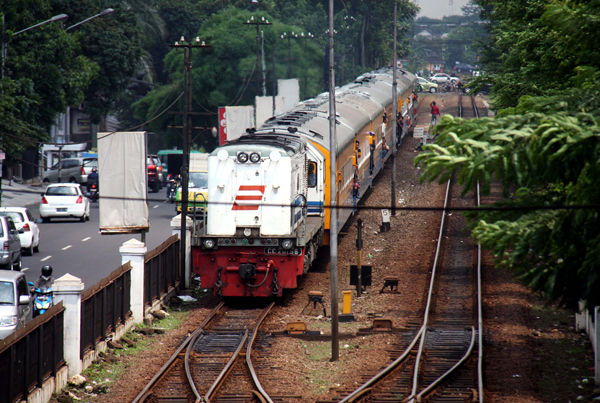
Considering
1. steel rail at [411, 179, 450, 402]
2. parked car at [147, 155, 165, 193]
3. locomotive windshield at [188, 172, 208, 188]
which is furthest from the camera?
parked car at [147, 155, 165, 193]

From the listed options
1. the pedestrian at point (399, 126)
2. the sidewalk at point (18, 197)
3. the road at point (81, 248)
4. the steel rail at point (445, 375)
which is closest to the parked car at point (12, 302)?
the road at point (81, 248)

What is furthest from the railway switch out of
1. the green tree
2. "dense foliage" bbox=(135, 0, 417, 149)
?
"dense foliage" bbox=(135, 0, 417, 149)

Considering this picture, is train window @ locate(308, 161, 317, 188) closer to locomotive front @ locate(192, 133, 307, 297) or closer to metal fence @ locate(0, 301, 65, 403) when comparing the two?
locomotive front @ locate(192, 133, 307, 297)

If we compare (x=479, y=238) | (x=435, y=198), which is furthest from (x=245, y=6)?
(x=479, y=238)

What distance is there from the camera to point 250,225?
1903cm

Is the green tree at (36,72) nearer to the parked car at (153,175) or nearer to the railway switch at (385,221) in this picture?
the parked car at (153,175)

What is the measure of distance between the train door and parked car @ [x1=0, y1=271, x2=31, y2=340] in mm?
8767

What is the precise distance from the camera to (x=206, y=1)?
270ft

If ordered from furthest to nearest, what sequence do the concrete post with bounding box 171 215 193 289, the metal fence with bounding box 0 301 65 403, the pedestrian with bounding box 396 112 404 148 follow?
the pedestrian with bounding box 396 112 404 148, the concrete post with bounding box 171 215 193 289, the metal fence with bounding box 0 301 65 403

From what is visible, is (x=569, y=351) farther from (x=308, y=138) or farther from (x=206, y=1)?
(x=206, y=1)

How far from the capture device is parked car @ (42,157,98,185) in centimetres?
4959

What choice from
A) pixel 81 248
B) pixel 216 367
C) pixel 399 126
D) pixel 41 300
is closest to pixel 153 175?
pixel 399 126

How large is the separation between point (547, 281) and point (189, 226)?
52.1 feet

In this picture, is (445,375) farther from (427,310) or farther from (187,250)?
(187,250)
